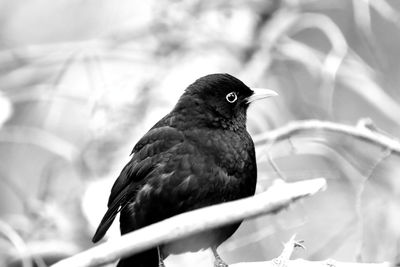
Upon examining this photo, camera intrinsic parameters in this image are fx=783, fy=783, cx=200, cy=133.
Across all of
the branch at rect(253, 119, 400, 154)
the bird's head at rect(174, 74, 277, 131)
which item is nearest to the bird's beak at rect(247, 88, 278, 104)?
the bird's head at rect(174, 74, 277, 131)

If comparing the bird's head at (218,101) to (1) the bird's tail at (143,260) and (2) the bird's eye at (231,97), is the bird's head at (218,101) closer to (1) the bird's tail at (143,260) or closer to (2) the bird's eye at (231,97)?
(2) the bird's eye at (231,97)

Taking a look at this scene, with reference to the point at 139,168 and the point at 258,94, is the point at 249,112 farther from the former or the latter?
the point at 139,168

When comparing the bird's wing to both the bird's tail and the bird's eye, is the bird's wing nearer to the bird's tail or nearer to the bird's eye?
the bird's tail

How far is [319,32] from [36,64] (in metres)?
2.87

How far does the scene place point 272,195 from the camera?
2104 millimetres

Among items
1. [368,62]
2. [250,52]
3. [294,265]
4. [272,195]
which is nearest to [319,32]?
[368,62]

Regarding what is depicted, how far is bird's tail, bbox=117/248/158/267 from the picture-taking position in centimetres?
425

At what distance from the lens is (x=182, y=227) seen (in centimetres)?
205

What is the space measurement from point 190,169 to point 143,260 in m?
0.69

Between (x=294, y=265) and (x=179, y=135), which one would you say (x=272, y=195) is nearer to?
(x=294, y=265)

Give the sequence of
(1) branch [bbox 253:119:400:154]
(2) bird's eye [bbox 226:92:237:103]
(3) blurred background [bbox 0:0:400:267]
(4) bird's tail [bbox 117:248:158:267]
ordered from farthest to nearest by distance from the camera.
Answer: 1. (3) blurred background [bbox 0:0:400:267]
2. (2) bird's eye [bbox 226:92:237:103]
3. (4) bird's tail [bbox 117:248:158:267]
4. (1) branch [bbox 253:119:400:154]

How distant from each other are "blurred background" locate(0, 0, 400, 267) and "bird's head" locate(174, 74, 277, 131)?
0.30 meters

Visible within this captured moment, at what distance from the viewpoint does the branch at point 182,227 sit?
199 cm

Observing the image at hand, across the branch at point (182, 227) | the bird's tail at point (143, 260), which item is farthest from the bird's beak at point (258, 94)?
the branch at point (182, 227)
